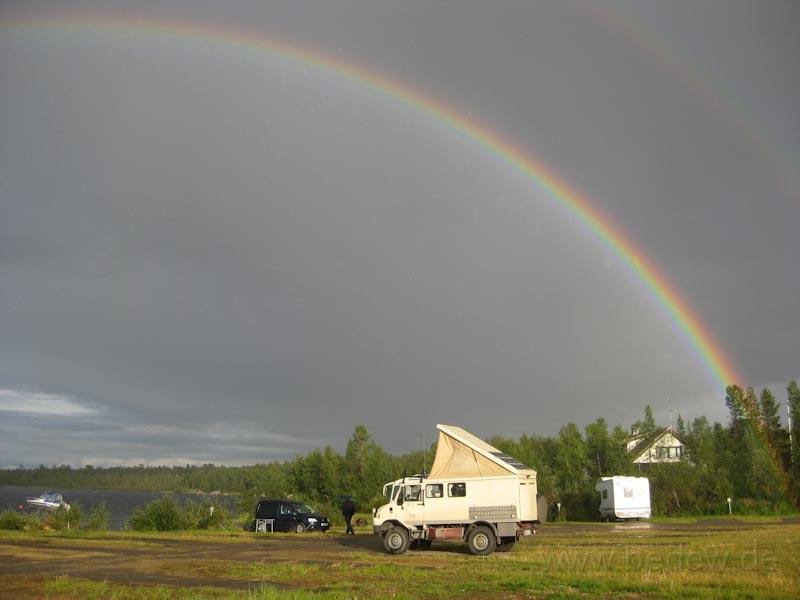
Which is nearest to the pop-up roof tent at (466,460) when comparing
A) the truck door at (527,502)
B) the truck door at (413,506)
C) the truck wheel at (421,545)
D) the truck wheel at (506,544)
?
the truck door at (527,502)

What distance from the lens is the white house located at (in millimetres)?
70000

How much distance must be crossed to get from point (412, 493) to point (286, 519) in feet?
45.8

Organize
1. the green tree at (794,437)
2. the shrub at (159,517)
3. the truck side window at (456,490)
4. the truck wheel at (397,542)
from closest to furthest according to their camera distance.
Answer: the truck side window at (456,490) < the truck wheel at (397,542) < the shrub at (159,517) < the green tree at (794,437)

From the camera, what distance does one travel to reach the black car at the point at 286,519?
36.7 meters

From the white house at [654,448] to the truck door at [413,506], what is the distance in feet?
160

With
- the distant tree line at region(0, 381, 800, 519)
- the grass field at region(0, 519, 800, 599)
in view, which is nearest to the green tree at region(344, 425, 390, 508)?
the distant tree line at region(0, 381, 800, 519)

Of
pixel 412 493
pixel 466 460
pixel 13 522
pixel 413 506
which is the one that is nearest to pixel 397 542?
pixel 413 506

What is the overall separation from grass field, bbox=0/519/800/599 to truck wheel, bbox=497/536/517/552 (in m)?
0.50

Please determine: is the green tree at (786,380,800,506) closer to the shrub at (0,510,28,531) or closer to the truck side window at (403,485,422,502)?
the truck side window at (403,485,422,502)

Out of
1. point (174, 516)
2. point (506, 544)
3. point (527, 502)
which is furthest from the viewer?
point (174, 516)

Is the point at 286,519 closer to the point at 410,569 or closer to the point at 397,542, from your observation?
the point at 397,542

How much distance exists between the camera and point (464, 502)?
79.7 ft

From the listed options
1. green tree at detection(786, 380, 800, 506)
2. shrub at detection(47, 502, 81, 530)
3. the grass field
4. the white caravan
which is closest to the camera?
the grass field

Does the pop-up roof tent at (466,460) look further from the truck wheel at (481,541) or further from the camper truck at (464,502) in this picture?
the truck wheel at (481,541)
